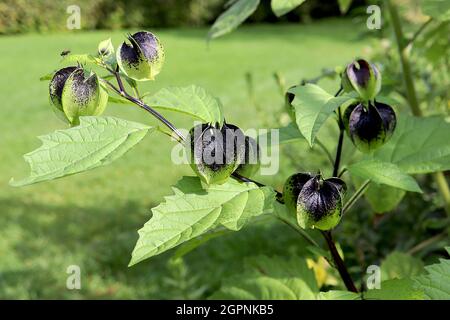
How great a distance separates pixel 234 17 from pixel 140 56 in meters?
0.50

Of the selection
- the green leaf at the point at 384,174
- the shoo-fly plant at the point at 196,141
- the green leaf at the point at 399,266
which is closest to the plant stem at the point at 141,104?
the shoo-fly plant at the point at 196,141

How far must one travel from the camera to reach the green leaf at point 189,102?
746 mm

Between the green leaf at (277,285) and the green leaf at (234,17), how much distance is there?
411 millimetres

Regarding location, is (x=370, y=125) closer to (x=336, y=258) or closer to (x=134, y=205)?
(x=336, y=258)

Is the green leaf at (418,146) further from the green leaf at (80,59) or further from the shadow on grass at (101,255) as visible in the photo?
the shadow on grass at (101,255)

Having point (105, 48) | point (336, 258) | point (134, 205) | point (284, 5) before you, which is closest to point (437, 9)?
point (284, 5)

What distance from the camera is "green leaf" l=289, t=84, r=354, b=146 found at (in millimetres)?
730

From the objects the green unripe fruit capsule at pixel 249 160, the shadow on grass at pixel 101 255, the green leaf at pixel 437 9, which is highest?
the green leaf at pixel 437 9

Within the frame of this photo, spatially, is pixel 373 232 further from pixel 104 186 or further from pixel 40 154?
pixel 104 186

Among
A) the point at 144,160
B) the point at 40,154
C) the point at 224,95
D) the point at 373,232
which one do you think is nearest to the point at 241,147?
the point at 40,154

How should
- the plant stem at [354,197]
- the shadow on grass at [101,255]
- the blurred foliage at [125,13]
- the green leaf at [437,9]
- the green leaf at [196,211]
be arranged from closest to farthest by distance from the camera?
the green leaf at [196,211] → the plant stem at [354,197] → the green leaf at [437,9] → the shadow on grass at [101,255] → the blurred foliage at [125,13]

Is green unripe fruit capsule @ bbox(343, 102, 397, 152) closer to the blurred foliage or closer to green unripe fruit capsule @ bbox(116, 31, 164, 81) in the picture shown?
green unripe fruit capsule @ bbox(116, 31, 164, 81)

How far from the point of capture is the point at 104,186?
430 centimetres
